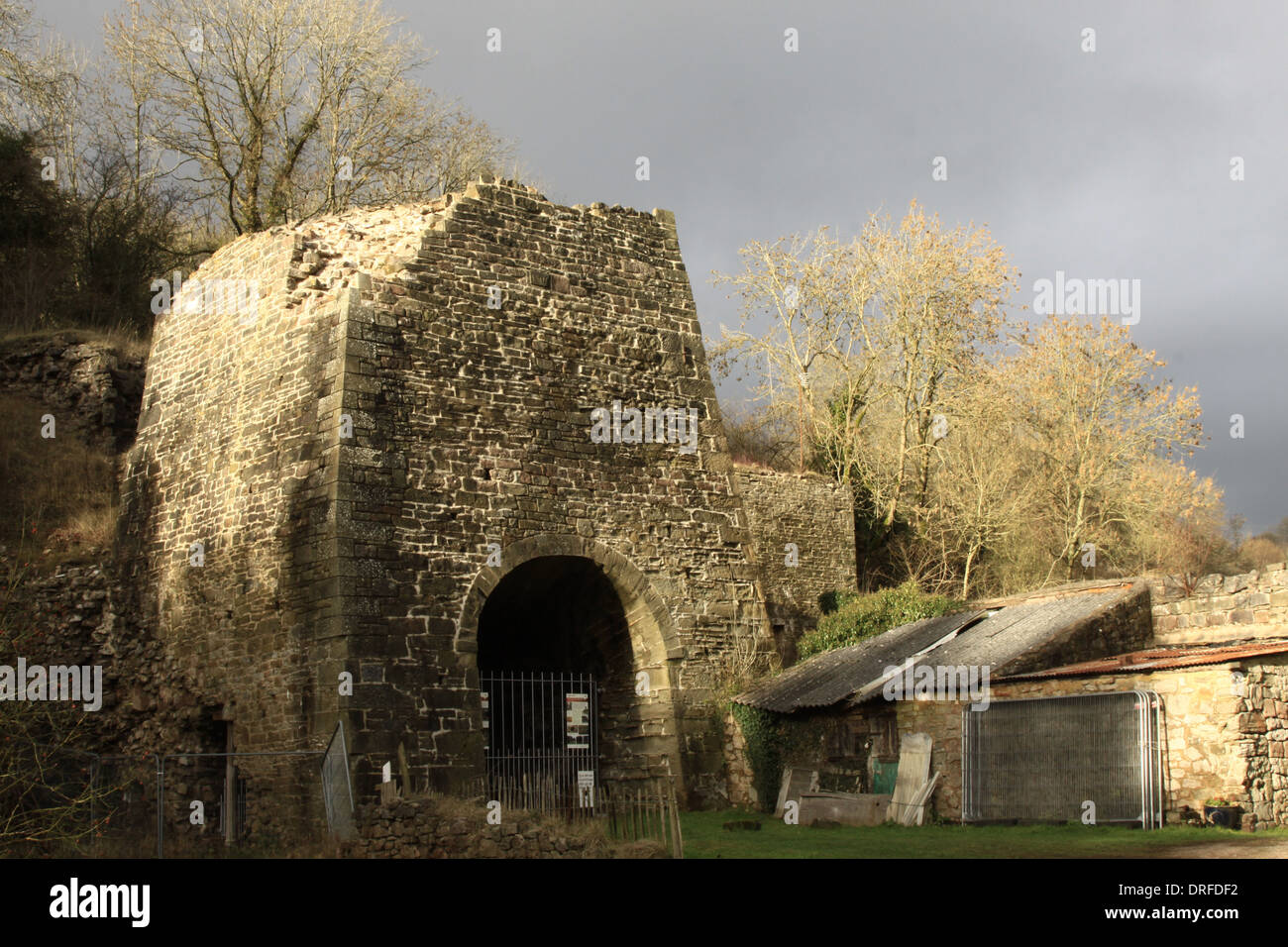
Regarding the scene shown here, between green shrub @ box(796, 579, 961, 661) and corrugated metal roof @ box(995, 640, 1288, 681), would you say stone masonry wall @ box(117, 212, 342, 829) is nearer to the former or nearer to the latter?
corrugated metal roof @ box(995, 640, 1288, 681)

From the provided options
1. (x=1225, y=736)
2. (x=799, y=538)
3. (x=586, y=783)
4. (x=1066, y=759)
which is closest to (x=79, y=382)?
(x=586, y=783)

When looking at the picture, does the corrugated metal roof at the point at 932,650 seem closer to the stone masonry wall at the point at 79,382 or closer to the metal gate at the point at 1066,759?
the metal gate at the point at 1066,759

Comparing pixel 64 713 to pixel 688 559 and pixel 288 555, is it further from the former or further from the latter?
pixel 688 559

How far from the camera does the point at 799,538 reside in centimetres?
2906

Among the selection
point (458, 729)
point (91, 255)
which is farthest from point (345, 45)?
point (458, 729)

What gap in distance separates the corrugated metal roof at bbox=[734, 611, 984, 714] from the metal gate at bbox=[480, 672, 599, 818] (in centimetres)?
232

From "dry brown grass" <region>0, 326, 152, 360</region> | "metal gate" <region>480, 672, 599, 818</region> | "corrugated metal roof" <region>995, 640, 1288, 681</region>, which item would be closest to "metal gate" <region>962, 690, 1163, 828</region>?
"corrugated metal roof" <region>995, 640, 1288, 681</region>

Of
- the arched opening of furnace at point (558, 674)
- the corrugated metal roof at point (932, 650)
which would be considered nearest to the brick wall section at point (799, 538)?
the corrugated metal roof at point (932, 650)

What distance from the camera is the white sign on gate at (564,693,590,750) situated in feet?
61.8

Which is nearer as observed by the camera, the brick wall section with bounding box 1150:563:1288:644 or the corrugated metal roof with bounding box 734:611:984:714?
the corrugated metal roof with bounding box 734:611:984:714

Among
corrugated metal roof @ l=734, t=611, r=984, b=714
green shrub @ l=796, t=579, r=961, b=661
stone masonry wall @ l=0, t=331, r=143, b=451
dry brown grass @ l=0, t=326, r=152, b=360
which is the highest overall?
dry brown grass @ l=0, t=326, r=152, b=360

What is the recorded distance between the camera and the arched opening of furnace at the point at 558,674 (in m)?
17.8

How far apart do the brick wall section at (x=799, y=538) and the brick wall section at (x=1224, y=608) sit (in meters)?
9.77

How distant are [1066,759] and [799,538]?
45.3 feet
